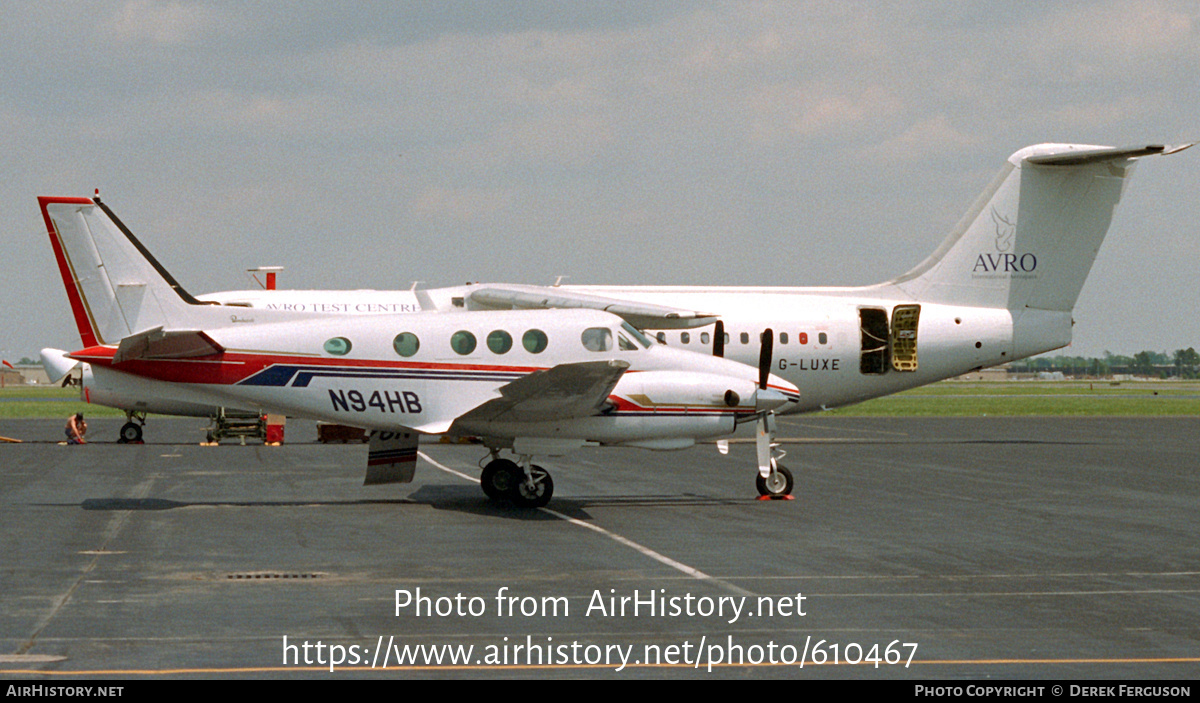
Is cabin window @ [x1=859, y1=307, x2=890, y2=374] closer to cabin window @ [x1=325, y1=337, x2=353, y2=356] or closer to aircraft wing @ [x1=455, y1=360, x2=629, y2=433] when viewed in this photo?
aircraft wing @ [x1=455, y1=360, x2=629, y2=433]

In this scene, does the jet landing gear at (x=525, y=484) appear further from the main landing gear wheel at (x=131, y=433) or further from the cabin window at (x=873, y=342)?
the main landing gear wheel at (x=131, y=433)

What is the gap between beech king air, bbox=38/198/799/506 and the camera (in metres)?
19.4

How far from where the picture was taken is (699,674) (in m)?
8.91

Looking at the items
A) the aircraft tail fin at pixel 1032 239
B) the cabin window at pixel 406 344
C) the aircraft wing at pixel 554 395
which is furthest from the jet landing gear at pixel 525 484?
the aircraft tail fin at pixel 1032 239

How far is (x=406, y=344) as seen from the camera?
20.2 m

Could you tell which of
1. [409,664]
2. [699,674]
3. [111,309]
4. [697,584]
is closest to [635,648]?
[699,674]

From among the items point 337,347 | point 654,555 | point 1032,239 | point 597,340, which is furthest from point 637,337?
point 1032,239

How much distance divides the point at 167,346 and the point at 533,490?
6.34 metres

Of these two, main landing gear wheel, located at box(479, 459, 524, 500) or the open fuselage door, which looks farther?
the open fuselage door

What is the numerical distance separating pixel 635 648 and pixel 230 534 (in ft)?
29.3

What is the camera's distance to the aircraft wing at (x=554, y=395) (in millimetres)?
18578

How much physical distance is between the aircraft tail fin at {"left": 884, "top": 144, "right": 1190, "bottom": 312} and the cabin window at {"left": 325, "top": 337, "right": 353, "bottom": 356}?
2175 centimetres

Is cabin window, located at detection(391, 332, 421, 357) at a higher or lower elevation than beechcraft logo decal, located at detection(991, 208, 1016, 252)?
lower

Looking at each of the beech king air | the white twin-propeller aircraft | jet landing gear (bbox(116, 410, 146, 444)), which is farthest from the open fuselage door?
jet landing gear (bbox(116, 410, 146, 444))
